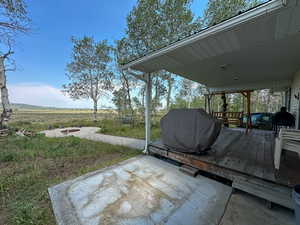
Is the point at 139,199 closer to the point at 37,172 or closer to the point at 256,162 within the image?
the point at 256,162

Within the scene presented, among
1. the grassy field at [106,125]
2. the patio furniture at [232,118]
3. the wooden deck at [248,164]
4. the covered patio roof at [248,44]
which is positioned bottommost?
the grassy field at [106,125]

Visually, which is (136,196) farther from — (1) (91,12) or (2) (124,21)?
(2) (124,21)

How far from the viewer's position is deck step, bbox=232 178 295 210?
62.3 inches

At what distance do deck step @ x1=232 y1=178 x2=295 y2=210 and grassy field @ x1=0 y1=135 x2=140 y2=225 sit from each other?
2.74m

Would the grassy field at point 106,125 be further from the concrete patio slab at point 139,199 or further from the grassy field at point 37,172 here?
the concrete patio slab at point 139,199

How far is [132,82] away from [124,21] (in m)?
4.11

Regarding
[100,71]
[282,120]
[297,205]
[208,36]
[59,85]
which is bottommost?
[297,205]

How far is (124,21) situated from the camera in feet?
25.0

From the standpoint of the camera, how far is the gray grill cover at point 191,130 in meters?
2.58

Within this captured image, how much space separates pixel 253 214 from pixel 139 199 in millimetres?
Result: 1561

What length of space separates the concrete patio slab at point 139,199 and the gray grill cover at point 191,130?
0.62 metres

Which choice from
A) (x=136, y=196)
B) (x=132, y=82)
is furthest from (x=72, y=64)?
(x=136, y=196)

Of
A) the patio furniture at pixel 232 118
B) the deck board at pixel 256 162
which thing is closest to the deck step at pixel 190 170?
the deck board at pixel 256 162

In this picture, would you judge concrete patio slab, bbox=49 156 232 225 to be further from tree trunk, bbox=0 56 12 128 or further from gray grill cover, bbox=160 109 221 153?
tree trunk, bbox=0 56 12 128
